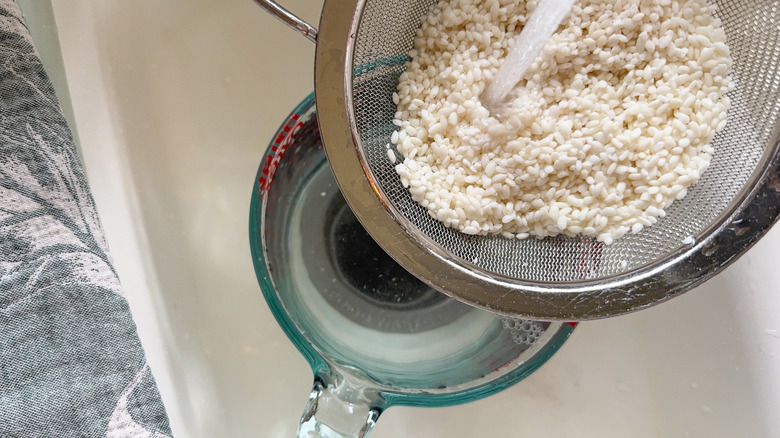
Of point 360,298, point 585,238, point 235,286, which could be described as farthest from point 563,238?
point 235,286

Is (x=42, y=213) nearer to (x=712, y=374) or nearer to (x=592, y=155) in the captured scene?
(x=592, y=155)

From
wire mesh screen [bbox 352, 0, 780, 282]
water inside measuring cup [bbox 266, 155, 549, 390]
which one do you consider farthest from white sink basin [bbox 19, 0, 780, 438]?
wire mesh screen [bbox 352, 0, 780, 282]

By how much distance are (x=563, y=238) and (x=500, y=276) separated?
81 mm

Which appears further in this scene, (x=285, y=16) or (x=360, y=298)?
(x=360, y=298)

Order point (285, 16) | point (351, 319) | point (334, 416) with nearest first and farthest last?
1. point (285, 16)
2. point (334, 416)
3. point (351, 319)

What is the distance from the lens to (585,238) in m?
0.57

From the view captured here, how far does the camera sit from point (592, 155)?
0.53 metres

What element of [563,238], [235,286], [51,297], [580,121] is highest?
[580,121]

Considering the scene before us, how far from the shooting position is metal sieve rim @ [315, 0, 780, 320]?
521 mm

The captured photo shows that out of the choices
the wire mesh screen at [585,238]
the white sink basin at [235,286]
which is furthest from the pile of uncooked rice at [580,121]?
the white sink basin at [235,286]

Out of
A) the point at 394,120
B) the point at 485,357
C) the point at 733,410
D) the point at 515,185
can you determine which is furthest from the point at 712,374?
the point at 394,120

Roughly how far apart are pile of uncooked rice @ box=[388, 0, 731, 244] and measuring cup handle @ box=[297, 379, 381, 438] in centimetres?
22

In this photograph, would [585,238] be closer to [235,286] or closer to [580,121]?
[580,121]

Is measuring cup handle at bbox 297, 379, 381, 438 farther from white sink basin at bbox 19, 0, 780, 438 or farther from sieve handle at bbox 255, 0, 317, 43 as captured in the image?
sieve handle at bbox 255, 0, 317, 43
